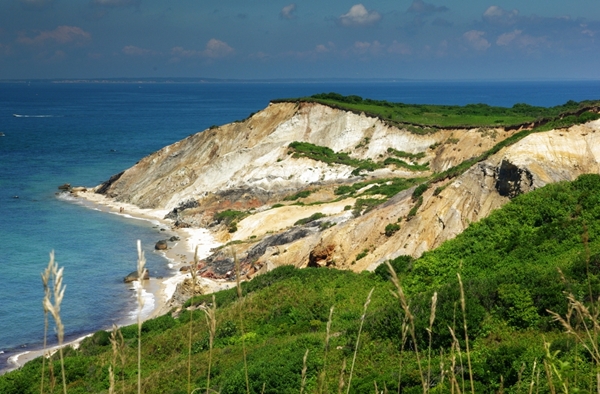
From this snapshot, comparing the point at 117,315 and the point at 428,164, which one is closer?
the point at 117,315

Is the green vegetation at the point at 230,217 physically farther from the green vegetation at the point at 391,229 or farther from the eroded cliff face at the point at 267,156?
the green vegetation at the point at 391,229

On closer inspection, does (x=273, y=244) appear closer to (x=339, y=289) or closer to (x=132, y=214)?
(x=339, y=289)

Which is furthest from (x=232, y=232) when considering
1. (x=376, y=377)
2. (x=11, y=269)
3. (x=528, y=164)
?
(x=376, y=377)

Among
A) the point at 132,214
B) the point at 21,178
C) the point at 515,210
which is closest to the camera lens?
the point at 515,210

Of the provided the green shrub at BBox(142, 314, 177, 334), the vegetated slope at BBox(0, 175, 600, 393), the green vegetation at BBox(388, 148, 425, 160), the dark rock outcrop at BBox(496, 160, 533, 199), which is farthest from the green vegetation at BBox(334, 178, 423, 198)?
the green shrub at BBox(142, 314, 177, 334)

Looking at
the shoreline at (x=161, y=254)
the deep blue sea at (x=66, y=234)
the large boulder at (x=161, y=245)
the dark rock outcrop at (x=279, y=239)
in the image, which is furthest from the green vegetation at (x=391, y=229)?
the large boulder at (x=161, y=245)

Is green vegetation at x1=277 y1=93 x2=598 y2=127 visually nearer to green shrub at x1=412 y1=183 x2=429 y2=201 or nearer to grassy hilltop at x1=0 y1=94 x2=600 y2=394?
green shrub at x1=412 y1=183 x2=429 y2=201
